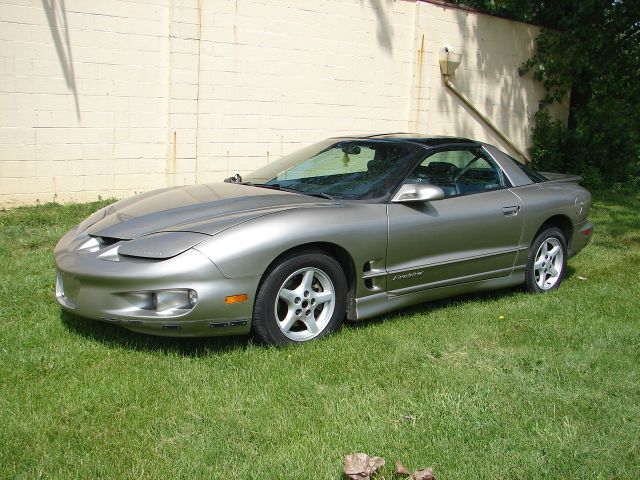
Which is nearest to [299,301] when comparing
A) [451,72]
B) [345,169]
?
[345,169]

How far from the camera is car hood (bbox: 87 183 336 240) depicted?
423 cm

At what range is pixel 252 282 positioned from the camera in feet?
13.3

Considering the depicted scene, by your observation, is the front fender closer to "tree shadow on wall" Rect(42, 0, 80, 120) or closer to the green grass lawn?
the green grass lawn

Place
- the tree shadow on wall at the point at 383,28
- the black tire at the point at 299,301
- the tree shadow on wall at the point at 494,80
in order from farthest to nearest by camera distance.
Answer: the tree shadow on wall at the point at 494,80, the tree shadow on wall at the point at 383,28, the black tire at the point at 299,301

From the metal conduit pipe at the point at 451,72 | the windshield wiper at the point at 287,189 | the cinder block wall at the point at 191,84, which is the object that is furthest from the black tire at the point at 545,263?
the metal conduit pipe at the point at 451,72

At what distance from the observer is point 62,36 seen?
807cm

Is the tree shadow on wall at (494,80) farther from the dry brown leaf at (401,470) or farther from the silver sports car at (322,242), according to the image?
the dry brown leaf at (401,470)

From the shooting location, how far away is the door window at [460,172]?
17.1 ft

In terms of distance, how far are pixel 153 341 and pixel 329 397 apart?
1.29 meters

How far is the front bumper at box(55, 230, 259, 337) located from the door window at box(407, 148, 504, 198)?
69.8 inches

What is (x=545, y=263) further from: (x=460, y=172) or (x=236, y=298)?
(x=236, y=298)

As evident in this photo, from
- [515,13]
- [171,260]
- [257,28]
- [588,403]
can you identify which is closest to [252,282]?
[171,260]

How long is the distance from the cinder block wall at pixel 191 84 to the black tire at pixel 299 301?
16.6ft

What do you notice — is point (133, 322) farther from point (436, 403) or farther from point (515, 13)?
point (515, 13)
